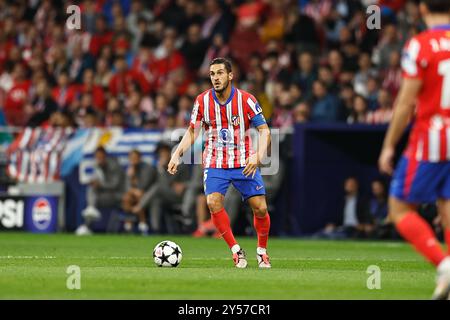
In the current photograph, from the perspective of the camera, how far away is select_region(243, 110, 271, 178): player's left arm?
1205cm

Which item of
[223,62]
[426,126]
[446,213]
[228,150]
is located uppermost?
[223,62]

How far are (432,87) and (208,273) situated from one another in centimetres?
367

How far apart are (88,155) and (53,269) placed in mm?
10681

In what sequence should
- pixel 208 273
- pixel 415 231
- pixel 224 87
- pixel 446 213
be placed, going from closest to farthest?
pixel 415 231
pixel 446 213
pixel 208 273
pixel 224 87

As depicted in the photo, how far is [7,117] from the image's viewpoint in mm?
25156

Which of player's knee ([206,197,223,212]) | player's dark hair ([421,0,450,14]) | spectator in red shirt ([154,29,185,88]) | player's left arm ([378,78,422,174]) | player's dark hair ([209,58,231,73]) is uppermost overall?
spectator in red shirt ([154,29,185,88])

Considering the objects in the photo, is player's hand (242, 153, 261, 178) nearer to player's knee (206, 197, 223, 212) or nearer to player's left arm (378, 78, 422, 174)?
player's knee (206, 197, 223, 212)

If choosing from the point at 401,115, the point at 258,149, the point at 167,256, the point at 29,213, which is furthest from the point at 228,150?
the point at 29,213

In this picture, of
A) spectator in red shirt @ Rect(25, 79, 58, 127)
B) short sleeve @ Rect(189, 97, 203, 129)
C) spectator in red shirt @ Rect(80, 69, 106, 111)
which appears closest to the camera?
short sleeve @ Rect(189, 97, 203, 129)

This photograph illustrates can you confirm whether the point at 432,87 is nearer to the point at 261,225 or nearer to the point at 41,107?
the point at 261,225

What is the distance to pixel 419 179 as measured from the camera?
331 inches

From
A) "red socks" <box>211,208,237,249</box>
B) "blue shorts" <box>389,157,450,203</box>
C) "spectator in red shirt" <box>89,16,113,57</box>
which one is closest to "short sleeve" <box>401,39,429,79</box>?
"blue shorts" <box>389,157,450,203</box>

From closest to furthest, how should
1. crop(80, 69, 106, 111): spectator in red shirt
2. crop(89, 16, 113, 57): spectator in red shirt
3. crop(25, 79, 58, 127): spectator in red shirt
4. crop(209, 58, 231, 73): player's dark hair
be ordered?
crop(209, 58, 231, 73): player's dark hair → crop(80, 69, 106, 111): spectator in red shirt → crop(25, 79, 58, 127): spectator in red shirt → crop(89, 16, 113, 57): spectator in red shirt

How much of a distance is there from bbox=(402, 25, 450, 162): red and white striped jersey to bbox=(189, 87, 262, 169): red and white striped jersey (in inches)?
166
